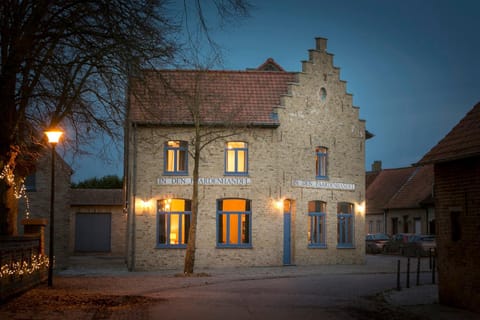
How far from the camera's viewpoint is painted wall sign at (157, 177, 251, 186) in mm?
30750

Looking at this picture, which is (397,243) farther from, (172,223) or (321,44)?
(172,223)

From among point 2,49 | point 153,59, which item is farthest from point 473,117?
point 2,49

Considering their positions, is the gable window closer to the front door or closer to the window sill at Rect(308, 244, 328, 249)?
the front door

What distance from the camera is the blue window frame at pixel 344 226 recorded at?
33.2 m

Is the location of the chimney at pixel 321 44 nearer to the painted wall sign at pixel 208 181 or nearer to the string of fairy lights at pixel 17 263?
the painted wall sign at pixel 208 181

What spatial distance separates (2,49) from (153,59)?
372 centimetres

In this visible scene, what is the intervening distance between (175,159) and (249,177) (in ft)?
11.5

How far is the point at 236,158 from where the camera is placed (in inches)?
Answer: 1235

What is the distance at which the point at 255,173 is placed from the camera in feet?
102

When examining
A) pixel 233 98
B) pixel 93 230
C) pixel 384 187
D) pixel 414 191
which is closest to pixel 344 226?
pixel 233 98

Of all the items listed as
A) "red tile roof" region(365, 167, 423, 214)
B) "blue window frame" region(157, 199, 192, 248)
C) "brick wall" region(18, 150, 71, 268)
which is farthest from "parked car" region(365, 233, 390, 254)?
"brick wall" region(18, 150, 71, 268)

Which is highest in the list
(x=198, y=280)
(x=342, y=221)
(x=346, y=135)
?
(x=346, y=135)

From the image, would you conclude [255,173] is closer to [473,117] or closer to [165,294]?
[165,294]

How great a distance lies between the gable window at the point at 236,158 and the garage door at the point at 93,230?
15.6 metres
